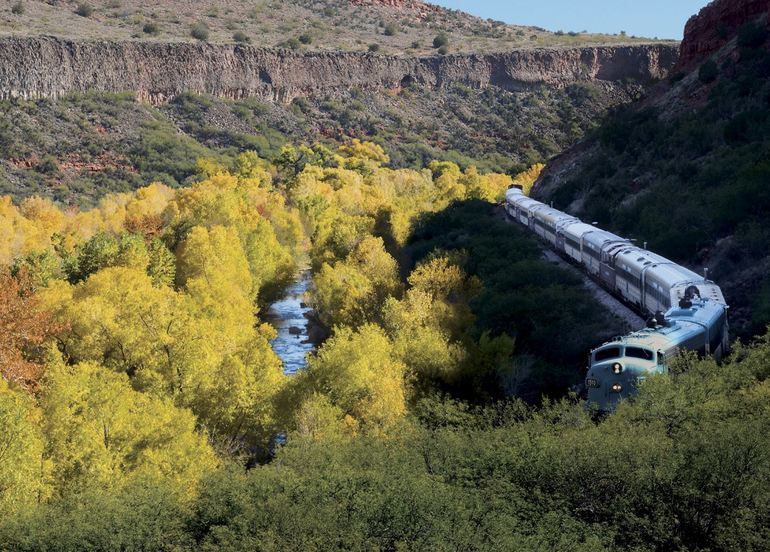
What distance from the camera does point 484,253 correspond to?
185 ft

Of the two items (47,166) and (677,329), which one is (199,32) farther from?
(677,329)

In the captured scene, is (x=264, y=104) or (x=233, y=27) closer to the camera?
(x=264, y=104)

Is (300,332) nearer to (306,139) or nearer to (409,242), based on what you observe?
(409,242)

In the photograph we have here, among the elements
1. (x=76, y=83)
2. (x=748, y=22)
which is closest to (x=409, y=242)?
(x=748, y=22)

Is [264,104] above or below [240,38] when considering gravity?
below

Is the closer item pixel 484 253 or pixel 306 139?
pixel 484 253

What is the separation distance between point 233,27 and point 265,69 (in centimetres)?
2347

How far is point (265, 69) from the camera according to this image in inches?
6019

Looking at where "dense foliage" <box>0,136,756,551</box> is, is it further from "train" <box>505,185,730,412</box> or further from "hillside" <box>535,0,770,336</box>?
"hillside" <box>535,0,770,336</box>

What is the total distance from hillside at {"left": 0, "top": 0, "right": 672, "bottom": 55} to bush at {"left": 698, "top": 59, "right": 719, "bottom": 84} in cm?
8335

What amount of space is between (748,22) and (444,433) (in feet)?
179

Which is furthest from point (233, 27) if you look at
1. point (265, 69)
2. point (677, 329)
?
point (677, 329)

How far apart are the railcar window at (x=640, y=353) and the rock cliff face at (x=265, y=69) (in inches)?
3954

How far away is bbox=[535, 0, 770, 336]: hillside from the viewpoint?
42.9 meters
